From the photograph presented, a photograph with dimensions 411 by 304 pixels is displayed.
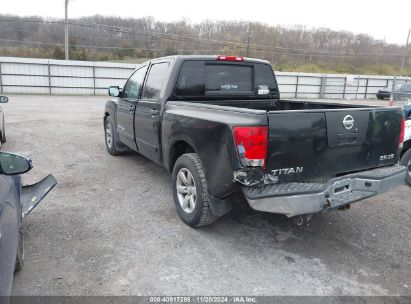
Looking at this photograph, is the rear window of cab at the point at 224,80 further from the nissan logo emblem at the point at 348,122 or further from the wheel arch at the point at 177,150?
the nissan logo emblem at the point at 348,122

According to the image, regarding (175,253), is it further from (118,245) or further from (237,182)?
(237,182)

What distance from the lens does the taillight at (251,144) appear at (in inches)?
111

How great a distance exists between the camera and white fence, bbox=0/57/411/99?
23.9 meters

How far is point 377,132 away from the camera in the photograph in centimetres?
347

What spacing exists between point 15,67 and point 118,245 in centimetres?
2480

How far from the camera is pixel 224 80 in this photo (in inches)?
→ 186

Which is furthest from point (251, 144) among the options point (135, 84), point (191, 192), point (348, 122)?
point (135, 84)

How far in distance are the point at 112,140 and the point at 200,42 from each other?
179ft

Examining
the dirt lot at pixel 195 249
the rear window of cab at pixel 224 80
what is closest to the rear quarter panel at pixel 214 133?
the rear window of cab at pixel 224 80

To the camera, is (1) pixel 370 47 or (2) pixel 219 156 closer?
(2) pixel 219 156

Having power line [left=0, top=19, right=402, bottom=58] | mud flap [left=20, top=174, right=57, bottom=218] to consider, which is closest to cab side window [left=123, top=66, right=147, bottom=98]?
mud flap [left=20, top=174, right=57, bottom=218]

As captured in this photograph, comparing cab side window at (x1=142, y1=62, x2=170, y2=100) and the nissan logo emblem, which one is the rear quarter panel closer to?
cab side window at (x1=142, y1=62, x2=170, y2=100)

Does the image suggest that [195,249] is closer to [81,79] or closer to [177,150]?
[177,150]

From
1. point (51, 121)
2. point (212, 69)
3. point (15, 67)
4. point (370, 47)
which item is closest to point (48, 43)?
point (15, 67)
